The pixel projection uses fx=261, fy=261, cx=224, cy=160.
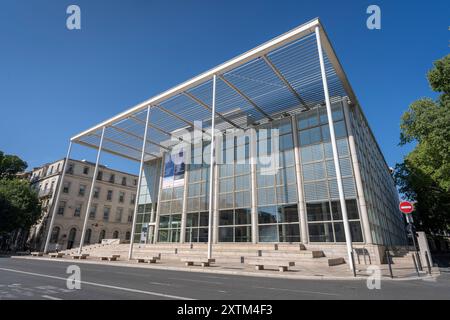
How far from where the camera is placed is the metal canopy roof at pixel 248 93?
1895cm

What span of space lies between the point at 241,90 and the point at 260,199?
10245mm

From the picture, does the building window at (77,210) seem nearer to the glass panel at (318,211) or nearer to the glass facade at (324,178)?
the glass facade at (324,178)

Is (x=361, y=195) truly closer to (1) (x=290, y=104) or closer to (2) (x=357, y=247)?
(2) (x=357, y=247)

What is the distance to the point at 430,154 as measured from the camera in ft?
75.4

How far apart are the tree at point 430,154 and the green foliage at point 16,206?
4511cm

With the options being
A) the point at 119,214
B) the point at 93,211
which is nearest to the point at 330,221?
the point at 93,211

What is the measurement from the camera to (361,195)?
762 inches

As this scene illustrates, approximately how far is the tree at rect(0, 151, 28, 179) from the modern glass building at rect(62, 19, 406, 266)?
23.2 m

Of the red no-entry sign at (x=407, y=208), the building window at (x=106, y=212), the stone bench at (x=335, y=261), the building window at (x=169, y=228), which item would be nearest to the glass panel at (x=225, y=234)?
the building window at (x=169, y=228)

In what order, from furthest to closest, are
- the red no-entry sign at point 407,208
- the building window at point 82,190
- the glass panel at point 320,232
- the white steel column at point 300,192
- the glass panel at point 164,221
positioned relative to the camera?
the building window at point 82,190, the glass panel at point 164,221, the white steel column at point 300,192, the glass panel at point 320,232, the red no-entry sign at point 407,208

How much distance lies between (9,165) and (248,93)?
47.1 meters

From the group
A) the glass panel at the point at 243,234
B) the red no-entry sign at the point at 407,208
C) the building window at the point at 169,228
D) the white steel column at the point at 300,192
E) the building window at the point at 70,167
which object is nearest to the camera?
the red no-entry sign at the point at 407,208

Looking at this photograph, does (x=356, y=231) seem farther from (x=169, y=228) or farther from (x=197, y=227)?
(x=169, y=228)
